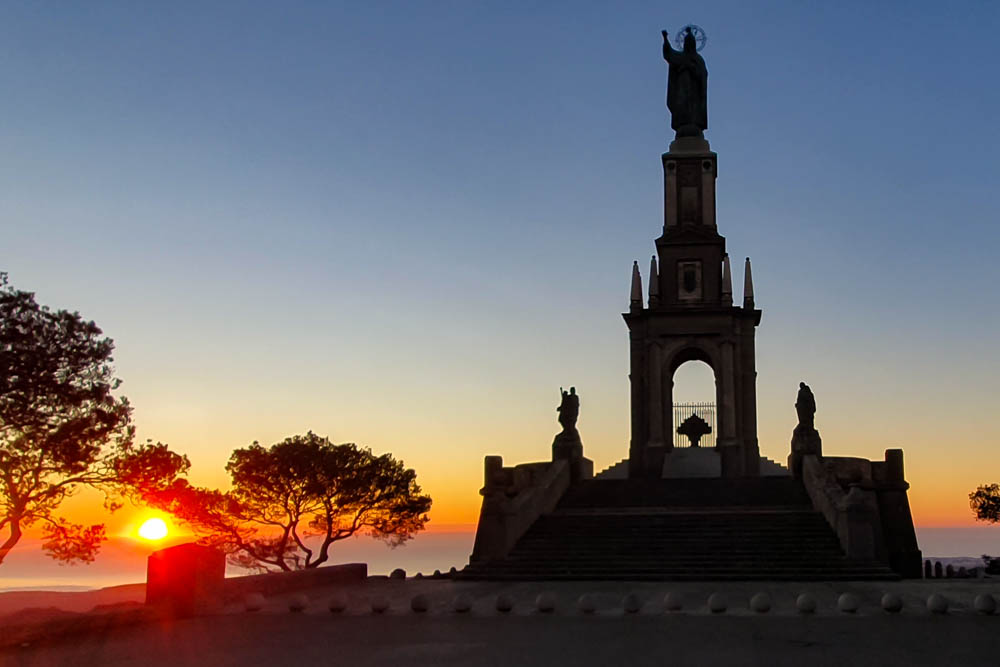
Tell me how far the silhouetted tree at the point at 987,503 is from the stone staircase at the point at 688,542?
55.7 feet

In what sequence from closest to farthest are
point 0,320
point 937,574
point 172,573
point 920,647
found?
point 920,647 < point 172,573 < point 0,320 < point 937,574

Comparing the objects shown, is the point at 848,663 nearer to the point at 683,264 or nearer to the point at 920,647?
the point at 920,647

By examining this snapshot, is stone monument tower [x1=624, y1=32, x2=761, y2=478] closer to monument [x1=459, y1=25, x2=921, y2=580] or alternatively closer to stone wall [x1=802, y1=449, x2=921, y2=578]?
monument [x1=459, y1=25, x2=921, y2=580]

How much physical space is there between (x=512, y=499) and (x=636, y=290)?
51.8ft

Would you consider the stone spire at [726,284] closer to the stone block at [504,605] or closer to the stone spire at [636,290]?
the stone spire at [636,290]

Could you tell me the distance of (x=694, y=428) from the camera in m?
42.4

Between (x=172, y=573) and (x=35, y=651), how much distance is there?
386 centimetres

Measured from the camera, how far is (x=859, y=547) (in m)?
25.0

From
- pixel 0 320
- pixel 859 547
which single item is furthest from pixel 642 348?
pixel 0 320

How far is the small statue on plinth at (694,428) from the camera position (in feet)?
139

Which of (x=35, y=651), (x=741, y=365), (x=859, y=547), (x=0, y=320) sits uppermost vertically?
(x=741, y=365)

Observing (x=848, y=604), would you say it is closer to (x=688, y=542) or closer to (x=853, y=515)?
(x=853, y=515)

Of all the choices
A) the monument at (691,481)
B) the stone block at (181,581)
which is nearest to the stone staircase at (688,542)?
the monument at (691,481)

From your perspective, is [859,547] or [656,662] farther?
[859,547]
